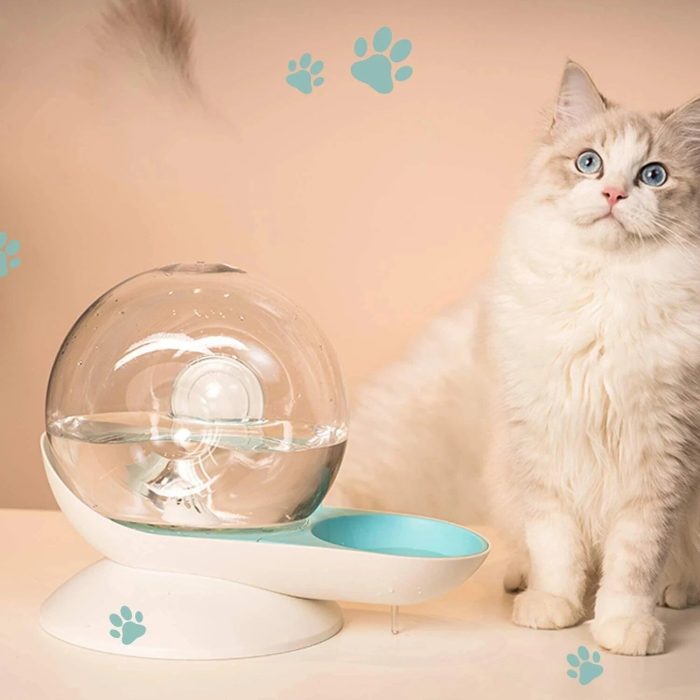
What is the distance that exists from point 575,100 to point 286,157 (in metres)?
0.70

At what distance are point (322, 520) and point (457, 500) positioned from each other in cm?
66

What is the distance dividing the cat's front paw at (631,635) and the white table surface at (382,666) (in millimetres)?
12

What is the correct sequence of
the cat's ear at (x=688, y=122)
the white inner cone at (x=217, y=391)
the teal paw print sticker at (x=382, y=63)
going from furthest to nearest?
1. the teal paw print sticker at (x=382, y=63)
2. the cat's ear at (x=688, y=122)
3. the white inner cone at (x=217, y=391)

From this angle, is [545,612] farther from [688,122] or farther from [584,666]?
[688,122]

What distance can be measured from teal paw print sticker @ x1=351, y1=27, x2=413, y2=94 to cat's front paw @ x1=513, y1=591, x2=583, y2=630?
2.95 feet

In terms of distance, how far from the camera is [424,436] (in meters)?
1.91

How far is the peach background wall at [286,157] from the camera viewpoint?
6.07 ft

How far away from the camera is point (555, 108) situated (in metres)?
1.34

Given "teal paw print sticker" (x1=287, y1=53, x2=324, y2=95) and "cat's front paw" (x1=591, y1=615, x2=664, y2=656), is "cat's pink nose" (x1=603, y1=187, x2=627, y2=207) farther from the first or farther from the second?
"teal paw print sticker" (x1=287, y1=53, x2=324, y2=95)

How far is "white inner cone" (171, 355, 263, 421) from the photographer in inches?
45.6

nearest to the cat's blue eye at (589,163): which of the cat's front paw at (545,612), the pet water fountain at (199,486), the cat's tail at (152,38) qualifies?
the pet water fountain at (199,486)

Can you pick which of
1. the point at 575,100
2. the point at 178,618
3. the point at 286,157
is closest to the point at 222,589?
the point at 178,618

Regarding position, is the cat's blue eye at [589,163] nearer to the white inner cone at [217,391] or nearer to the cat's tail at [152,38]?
the white inner cone at [217,391]

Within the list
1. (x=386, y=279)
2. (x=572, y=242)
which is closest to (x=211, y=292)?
(x=572, y=242)
